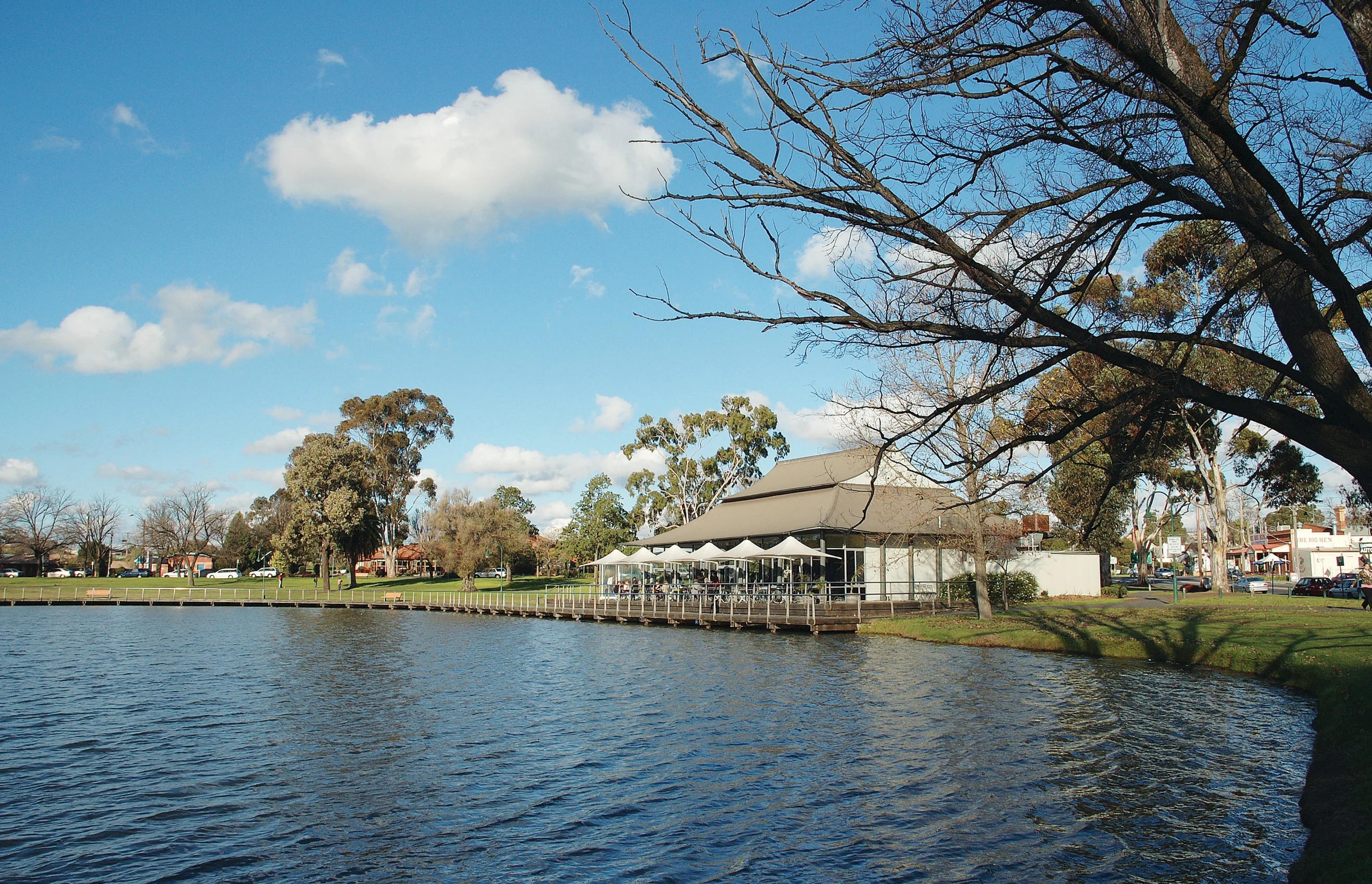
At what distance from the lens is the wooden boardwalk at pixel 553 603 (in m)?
33.3

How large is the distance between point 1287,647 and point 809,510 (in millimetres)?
22937

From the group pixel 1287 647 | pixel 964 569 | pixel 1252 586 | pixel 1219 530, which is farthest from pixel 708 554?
pixel 1252 586

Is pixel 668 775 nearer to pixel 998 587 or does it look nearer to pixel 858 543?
pixel 858 543

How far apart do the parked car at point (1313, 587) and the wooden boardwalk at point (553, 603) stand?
68.8 feet

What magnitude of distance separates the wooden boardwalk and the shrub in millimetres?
1844

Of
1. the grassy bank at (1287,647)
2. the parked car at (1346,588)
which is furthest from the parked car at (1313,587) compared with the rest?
the grassy bank at (1287,647)

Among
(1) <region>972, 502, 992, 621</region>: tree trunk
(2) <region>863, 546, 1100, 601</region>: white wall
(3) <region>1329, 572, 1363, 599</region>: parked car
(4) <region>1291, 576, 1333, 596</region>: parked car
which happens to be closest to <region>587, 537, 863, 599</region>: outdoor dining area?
(2) <region>863, 546, 1100, 601</region>: white wall

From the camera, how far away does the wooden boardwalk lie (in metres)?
33.3

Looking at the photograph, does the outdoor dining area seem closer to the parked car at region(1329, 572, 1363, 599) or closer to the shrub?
the shrub

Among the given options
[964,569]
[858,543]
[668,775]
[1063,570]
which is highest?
[858,543]

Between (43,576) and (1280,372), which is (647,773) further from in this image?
(43,576)

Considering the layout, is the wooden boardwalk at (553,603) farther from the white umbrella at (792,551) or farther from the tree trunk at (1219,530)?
the tree trunk at (1219,530)

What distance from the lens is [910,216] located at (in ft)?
15.2

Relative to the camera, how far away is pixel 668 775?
1243 cm
